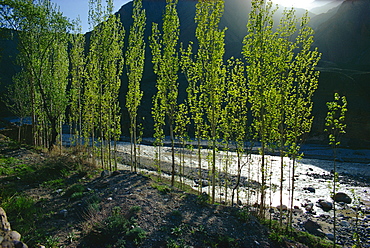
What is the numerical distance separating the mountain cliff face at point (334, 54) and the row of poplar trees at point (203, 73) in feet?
20.7

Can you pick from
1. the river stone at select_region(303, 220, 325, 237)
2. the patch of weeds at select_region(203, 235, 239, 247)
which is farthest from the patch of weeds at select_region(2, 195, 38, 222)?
the river stone at select_region(303, 220, 325, 237)

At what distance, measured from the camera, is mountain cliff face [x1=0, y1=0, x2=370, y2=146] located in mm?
53903

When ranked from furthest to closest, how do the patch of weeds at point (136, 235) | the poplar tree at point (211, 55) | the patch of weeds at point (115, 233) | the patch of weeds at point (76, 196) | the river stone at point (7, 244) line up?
the poplar tree at point (211, 55) < the patch of weeds at point (76, 196) < the patch of weeds at point (136, 235) < the patch of weeds at point (115, 233) < the river stone at point (7, 244)

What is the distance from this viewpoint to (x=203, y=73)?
12102mm

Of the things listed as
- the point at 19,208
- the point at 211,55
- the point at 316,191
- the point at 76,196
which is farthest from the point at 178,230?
the point at 316,191

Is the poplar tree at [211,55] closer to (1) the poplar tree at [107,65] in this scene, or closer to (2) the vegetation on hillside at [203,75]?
(2) the vegetation on hillside at [203,75]

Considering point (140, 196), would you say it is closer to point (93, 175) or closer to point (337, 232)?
point (93, 175)

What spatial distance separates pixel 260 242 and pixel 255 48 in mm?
8305

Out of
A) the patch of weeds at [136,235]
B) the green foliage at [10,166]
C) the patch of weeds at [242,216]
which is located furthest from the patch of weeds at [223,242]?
the green foliage at [10,166]

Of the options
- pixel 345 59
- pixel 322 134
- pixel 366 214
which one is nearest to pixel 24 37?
pixel 366 214

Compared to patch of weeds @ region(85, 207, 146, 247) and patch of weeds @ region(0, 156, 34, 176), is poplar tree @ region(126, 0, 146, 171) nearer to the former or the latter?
patch of weeds @ region(0, 156, 34, 176)

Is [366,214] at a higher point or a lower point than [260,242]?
lower

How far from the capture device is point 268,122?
1119cm

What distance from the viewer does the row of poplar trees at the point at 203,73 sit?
10797 mm
